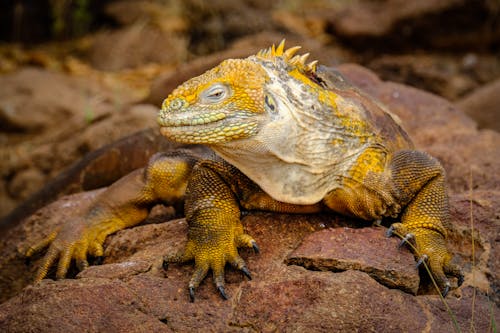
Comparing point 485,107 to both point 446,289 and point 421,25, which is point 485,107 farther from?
point 446,289

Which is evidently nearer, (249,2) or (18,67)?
(18,67)

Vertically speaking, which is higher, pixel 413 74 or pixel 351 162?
pixel 351 162

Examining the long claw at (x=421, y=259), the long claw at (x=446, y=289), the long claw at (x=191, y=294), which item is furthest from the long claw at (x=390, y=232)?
the long claw at (x=191, y=294)

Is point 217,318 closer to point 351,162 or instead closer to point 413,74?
point 351,162

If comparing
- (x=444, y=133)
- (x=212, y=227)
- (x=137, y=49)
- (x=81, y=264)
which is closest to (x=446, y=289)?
(x=212, y=227)

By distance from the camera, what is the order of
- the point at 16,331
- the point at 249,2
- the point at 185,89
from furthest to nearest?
the point at 249,2 → the point at 185,89 → the point at 16,331

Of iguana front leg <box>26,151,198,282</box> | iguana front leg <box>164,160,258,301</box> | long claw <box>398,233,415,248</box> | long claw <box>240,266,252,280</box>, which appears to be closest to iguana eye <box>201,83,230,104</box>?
iguana front leg <box>164,160,258,301</box>

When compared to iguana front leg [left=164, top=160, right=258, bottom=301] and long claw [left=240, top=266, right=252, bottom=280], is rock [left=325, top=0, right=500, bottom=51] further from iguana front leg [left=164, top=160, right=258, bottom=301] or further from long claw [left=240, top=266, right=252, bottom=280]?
long claw [left=240, top=266, right=252, bottom=280]

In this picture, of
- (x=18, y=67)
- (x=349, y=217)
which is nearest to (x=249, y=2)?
(x=18, y=67)
